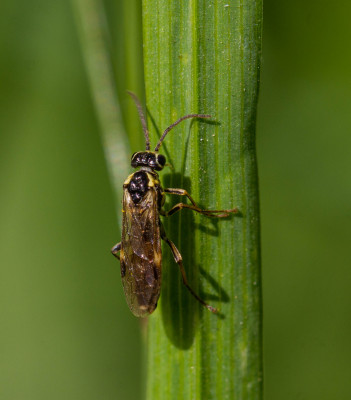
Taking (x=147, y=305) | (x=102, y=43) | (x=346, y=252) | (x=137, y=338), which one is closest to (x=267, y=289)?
(x=346, y=252)

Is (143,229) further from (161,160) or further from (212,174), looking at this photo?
(212,174)

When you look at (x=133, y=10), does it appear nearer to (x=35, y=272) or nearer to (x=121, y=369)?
(x=35, y=272)

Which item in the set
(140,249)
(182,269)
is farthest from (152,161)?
(182,269)

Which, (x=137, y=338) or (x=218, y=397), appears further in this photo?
(x=137, y=338)

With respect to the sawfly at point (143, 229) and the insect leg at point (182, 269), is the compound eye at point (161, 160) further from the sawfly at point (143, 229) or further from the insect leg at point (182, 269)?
the insect leg at point (182, 269)

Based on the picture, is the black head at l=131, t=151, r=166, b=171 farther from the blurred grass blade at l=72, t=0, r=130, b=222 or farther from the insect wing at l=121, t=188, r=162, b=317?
the blurred grass blade at l=72, t=0, r=130, b=222

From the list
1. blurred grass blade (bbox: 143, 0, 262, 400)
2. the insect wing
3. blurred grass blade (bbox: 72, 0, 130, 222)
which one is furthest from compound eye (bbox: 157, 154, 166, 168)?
blurred grass blade (bbox: 72, 0, 130, 222)
